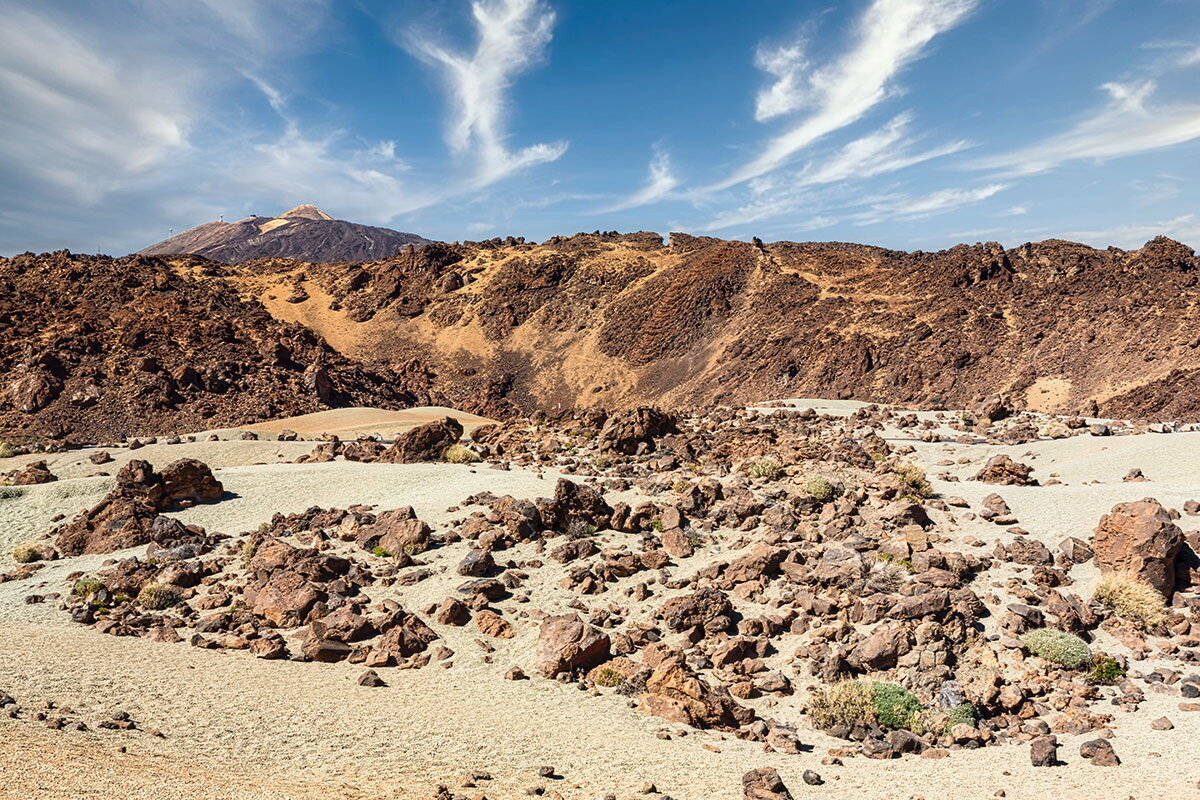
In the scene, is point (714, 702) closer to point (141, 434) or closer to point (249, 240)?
point (141, 434)

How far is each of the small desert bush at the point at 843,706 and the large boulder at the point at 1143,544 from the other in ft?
17.2

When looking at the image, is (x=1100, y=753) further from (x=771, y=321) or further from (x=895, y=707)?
(x=771, y=321)

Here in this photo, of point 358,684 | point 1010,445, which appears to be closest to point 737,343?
point 1010,445

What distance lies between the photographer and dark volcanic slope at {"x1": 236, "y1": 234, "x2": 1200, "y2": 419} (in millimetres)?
37750

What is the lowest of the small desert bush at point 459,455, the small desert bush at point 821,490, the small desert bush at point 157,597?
the small desert bush at point 157,597

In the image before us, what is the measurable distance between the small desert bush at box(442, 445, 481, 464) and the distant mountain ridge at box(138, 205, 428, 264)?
12554 centimetres

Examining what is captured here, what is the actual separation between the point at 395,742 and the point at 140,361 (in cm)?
3766

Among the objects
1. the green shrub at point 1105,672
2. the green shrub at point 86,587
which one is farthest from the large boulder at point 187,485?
the green shrub at point 1105,672

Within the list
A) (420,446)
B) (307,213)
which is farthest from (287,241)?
(420,446)

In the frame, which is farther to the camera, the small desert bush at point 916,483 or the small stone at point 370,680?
the small desert bush at point 916,483

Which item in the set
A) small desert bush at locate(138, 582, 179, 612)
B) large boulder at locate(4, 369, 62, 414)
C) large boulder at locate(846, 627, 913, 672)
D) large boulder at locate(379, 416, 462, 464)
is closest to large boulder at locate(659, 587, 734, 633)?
large boulder at locate(846, 627, 913, 672)

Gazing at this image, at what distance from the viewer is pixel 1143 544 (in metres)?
10.7

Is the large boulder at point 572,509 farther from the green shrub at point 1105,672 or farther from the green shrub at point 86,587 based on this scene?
the green shrub at point 1105,672

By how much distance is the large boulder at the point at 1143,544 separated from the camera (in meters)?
10.6
